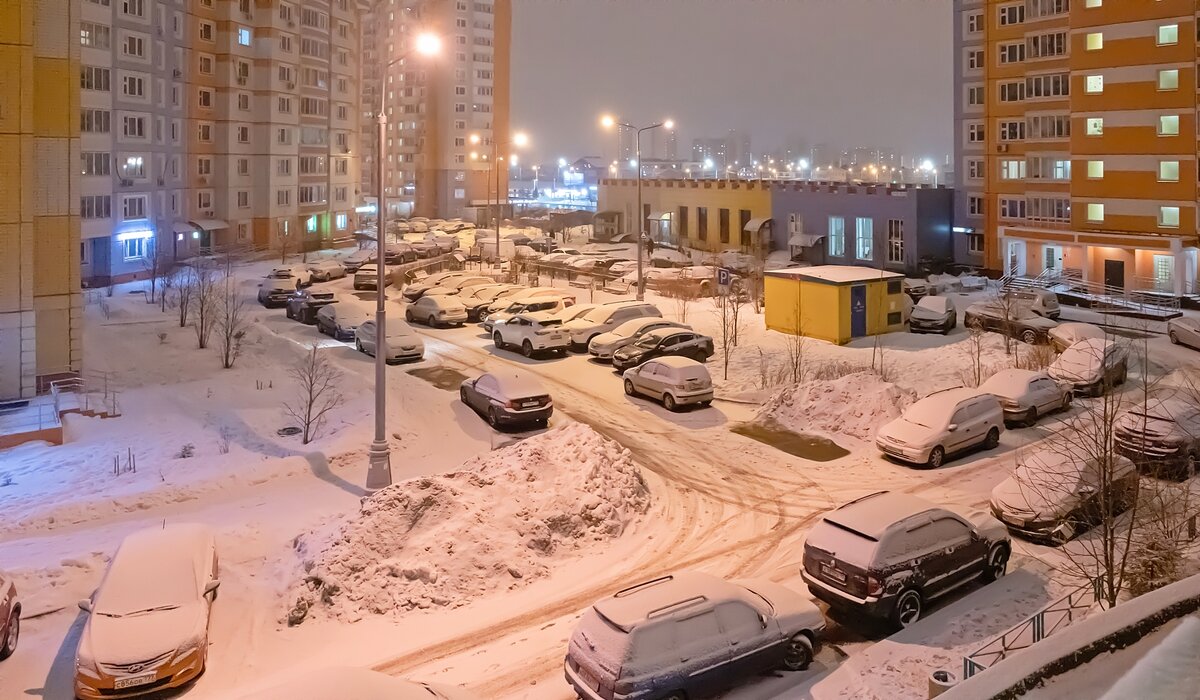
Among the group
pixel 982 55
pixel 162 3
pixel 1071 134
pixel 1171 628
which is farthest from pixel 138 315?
pixel 982 55

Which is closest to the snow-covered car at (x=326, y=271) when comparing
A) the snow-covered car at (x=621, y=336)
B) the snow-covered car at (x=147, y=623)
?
the snow-covered car at (x=621, y=336)

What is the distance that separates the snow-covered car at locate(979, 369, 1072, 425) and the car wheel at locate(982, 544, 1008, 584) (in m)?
9.32

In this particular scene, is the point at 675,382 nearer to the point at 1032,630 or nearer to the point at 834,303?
the point at 834,303

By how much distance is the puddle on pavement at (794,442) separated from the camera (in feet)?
71.1

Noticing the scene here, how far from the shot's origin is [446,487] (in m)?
16.2

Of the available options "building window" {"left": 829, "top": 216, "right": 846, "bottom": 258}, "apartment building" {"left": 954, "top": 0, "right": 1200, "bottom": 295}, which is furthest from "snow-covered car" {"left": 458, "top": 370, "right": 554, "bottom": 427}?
"building window" {"left": 829, "top": 216, "right": 846, "bottom": 258}

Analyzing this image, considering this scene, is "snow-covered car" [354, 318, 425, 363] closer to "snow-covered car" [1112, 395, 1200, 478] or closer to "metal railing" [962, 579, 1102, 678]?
"snow-covered car" [1112, 395, 1200, 478]

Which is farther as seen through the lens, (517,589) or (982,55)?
(982,55)

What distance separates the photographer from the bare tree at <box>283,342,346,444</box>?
903 inches

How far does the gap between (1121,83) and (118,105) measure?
5313 cm

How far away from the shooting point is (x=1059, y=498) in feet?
52.1

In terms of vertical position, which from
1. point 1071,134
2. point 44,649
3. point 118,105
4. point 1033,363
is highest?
point 118,105

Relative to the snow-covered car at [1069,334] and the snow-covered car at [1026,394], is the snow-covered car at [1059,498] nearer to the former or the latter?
the snow-covered car at [1026,394]

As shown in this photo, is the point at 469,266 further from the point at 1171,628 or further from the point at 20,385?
the point at 1171,628
